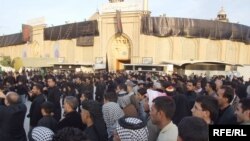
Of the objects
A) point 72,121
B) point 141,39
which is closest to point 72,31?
point 141,39

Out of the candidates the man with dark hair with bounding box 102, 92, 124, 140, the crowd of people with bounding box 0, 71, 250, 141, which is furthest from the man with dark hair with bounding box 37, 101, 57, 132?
the man with dark hair with bounding box 102, 92, 124, 140

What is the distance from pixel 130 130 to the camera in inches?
127

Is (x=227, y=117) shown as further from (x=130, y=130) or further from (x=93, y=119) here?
(x=130, y=130)

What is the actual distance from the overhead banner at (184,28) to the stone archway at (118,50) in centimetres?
316

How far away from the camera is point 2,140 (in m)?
5.23

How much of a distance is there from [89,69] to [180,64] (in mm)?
11241

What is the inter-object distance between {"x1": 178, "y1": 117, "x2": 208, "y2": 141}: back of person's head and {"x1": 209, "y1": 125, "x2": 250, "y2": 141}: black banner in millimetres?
51

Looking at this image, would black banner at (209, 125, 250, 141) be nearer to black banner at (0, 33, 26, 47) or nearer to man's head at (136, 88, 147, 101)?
man's head at (136, 88, 147, 101)

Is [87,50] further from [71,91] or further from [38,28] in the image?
[71,91]

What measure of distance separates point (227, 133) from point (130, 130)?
99cm

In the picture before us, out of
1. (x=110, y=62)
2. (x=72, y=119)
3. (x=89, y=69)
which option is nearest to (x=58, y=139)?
(x=72, y=119)

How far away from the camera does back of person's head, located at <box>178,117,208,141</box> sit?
255 cm

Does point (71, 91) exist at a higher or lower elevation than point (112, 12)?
lower

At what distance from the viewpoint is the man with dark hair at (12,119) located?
17.0 ft
